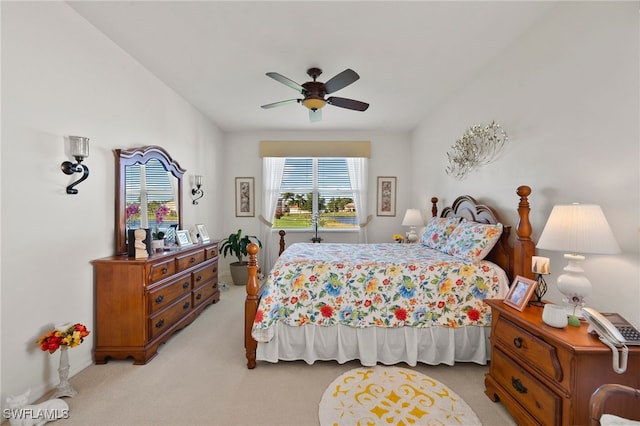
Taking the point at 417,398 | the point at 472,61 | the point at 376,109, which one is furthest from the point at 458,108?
the point at 417,398

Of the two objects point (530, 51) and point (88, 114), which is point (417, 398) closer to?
point (530, 51)

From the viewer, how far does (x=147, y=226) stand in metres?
2.87

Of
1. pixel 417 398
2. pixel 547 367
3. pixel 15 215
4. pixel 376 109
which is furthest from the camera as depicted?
pixel 376 109

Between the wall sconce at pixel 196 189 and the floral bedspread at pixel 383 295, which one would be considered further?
the wall sconce at pixel 196 189

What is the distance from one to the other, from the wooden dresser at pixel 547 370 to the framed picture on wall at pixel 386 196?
11.3 ft

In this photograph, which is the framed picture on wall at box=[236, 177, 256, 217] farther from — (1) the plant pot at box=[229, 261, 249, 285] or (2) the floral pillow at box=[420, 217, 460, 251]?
(2) the floral pillow at box=[420, 217, 460, 251]

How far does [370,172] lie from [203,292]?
11.4ft

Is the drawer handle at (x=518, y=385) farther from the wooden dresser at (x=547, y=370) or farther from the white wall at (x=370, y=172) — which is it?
the white wall at (x=370, y=172)

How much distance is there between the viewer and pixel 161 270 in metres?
2.53

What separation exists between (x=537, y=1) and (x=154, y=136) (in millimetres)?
3657

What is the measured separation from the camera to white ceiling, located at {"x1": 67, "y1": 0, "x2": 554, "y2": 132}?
6.76ft

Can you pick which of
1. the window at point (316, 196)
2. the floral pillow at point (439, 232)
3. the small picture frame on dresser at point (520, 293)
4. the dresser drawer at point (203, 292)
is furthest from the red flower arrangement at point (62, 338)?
the window at point (316, 196)

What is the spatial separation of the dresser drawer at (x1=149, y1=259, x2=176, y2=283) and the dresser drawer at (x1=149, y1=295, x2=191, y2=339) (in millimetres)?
319

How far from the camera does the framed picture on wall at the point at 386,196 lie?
5.25m
